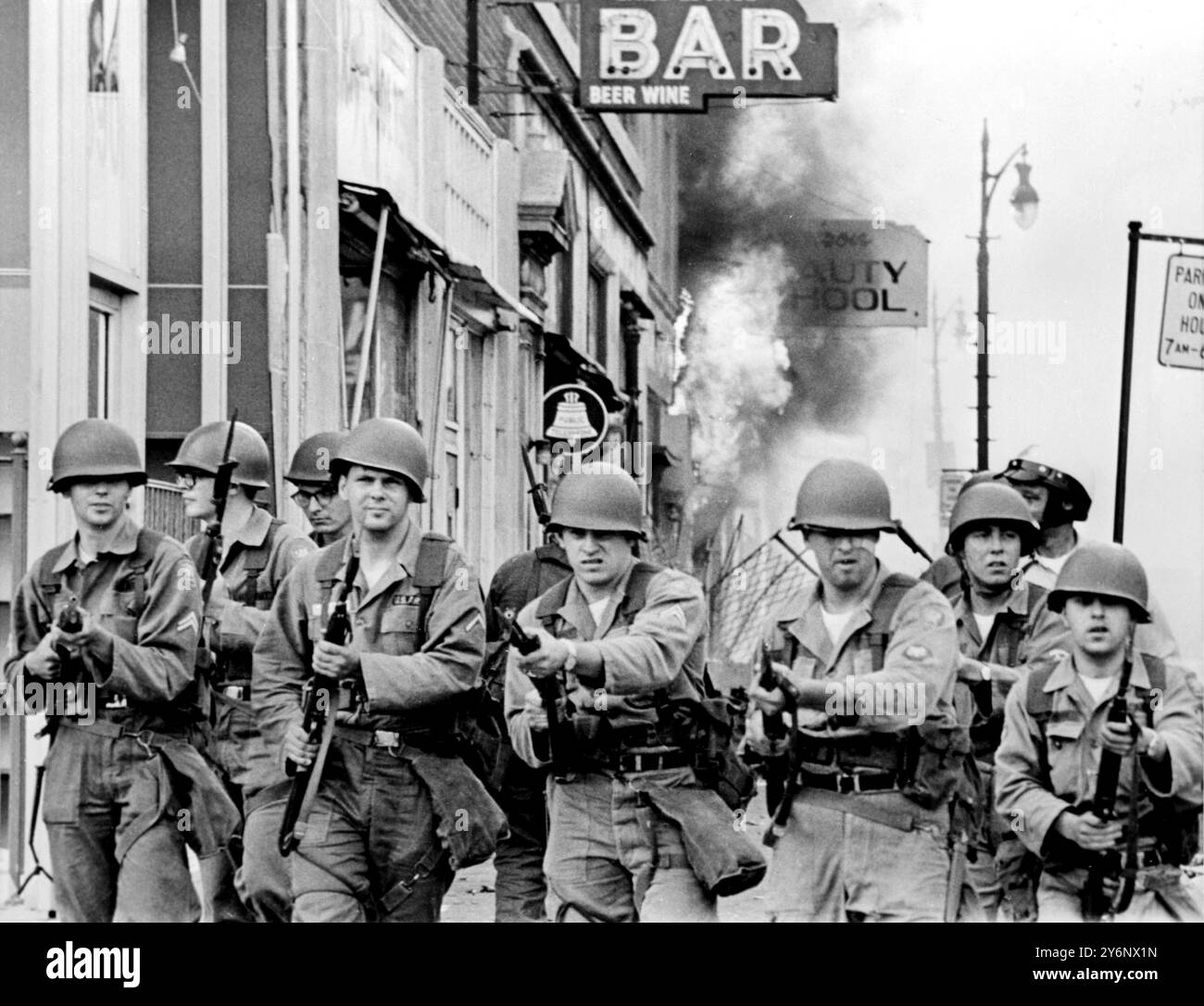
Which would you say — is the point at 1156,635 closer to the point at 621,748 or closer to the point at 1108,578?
the point at 1108,578

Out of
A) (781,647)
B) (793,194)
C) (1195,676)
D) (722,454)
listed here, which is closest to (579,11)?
(793,194)

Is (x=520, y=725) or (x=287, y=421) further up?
(x=287, y=421)

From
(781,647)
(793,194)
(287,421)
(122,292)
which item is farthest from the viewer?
(287,421)

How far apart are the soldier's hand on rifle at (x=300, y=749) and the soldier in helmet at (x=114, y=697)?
17.4 inches

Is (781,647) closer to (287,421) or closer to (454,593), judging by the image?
(454,593)

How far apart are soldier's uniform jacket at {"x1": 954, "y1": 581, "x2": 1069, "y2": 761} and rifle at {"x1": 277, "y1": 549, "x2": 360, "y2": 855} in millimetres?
1699

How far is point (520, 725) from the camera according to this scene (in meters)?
6.22

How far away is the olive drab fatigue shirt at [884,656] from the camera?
19.1 feet

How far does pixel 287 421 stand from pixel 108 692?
161 centimetres

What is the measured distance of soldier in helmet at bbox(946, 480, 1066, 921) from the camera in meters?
6.39

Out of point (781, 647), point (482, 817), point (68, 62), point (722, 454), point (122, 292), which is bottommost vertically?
point (482, 817)

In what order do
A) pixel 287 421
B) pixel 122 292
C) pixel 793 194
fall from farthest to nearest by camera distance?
pixel 287 421
pixel 122 292
pixel 793 194

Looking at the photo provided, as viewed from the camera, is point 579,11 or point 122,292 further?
point 122,292

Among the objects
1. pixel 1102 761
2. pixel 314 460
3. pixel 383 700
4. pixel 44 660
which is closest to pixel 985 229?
pixel 1102 761
